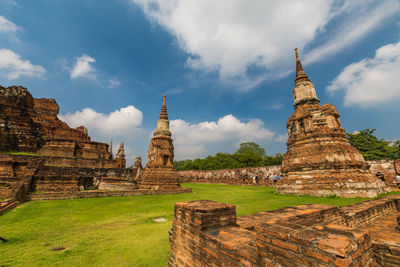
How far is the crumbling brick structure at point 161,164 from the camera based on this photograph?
13.3 metres

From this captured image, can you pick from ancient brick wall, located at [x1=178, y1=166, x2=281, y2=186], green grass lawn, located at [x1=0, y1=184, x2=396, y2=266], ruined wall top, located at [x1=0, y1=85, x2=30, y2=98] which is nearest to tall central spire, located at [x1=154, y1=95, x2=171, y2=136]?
green grass lawn, located at [x1=0, y1=184, x2=396, y2=266]

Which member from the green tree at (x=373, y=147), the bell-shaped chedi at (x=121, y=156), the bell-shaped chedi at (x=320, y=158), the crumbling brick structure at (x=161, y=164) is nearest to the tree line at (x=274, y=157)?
the green tree at (x=373, y=147)

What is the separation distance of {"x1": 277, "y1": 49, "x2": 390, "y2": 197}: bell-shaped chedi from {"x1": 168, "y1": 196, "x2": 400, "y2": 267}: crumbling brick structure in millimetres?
6022

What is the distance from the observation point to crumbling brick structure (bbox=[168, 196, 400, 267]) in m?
1.41

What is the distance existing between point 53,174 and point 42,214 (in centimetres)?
554

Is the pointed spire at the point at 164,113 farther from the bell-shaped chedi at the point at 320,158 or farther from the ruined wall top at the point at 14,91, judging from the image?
the ruined wall top at the point at 14,91

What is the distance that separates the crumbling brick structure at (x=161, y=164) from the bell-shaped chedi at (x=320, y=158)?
24.2 ft

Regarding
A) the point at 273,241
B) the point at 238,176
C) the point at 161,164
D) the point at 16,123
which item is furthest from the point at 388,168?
the point at 16,123

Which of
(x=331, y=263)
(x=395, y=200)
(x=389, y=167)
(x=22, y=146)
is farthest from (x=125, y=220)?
(x=389, y=167)

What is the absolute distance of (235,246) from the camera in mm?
2023

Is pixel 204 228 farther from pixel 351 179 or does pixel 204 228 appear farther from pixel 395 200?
pixel 351 179

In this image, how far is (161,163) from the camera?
14.2 meters

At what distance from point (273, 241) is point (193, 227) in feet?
4.18

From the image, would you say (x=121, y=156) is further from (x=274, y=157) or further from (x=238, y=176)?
(x=274, y=157)
